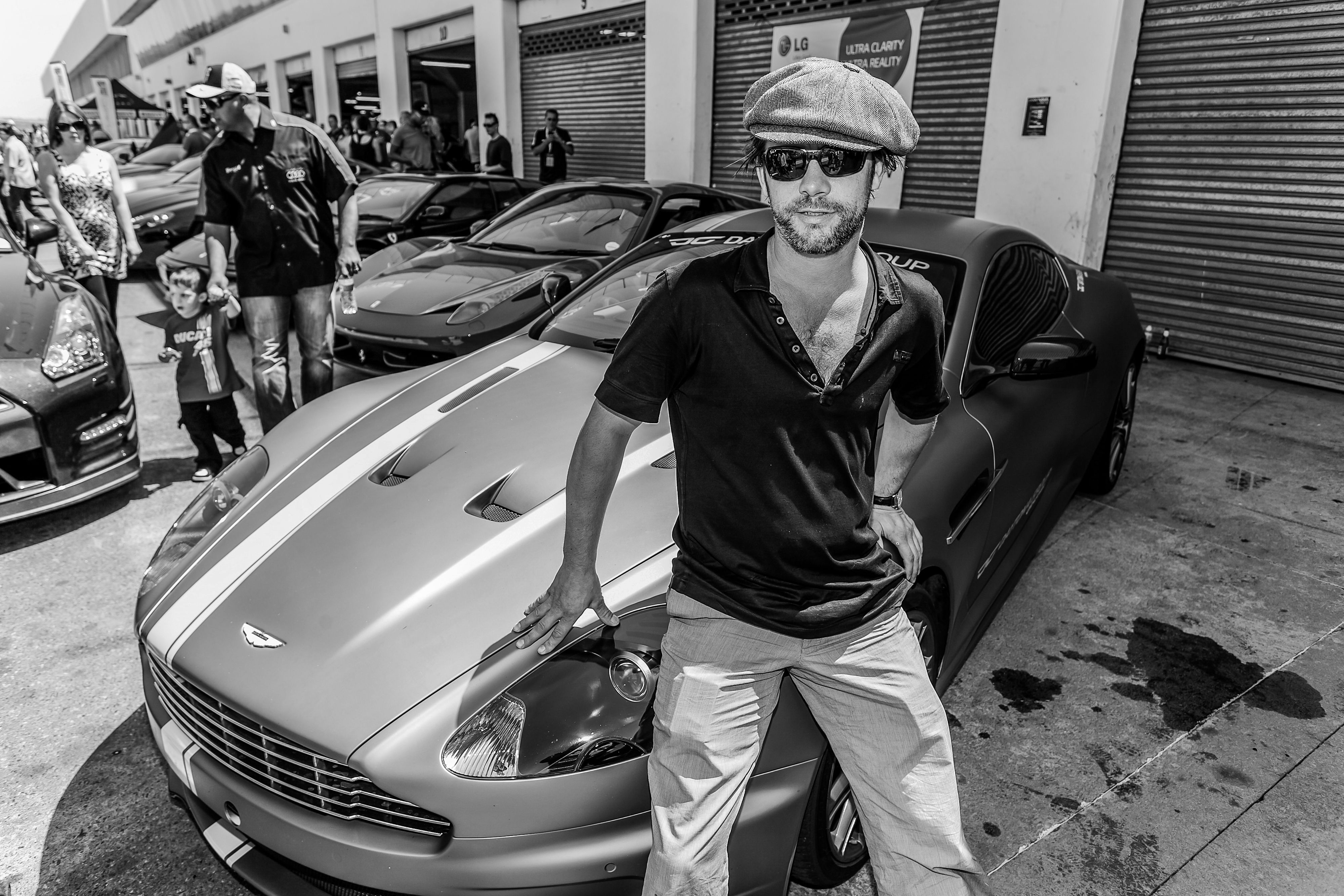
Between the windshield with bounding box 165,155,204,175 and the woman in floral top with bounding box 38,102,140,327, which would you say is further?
the windshield with bounding box 165,155,204,175

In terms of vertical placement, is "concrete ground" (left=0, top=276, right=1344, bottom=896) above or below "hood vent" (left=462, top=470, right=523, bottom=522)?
below

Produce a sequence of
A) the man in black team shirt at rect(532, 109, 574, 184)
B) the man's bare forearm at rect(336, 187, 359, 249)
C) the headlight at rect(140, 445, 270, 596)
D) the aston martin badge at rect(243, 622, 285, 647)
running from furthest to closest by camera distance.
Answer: the man in black team shirt at rect(532, 109, 574, 184) < the man's bare forearm at rect(336, 187, 359, 249) < the headlight at rect(140, 445, 270, 596) < the aston martin badge at rect(243, 622, 285, 647)

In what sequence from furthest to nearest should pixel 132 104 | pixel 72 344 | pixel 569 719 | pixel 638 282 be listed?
pixel 132 104
pixel 72 344
pixel 638 282
pixel 569 719

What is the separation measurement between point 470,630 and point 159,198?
10.8 metres

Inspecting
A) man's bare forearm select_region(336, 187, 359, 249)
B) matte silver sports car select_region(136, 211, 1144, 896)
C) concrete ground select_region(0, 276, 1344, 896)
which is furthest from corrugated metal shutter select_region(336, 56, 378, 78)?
matte silver sports car select_region(136, 211, 1144, 896)

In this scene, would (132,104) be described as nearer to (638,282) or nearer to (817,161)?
(638,282)

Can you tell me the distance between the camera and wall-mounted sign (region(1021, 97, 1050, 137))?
26.6 ft

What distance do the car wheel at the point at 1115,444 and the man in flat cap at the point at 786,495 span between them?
9.41 feet

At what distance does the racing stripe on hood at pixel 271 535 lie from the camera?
2.03 m

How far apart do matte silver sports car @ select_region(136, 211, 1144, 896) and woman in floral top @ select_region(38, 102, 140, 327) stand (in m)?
4.02

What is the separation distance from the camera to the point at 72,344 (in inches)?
157

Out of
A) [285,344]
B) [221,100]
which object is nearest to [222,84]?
Answer: [221,100]

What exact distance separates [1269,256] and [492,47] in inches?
488

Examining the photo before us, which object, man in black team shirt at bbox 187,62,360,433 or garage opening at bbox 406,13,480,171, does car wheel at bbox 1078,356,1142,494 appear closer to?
man in black team shirt at bbox 187,62,360,433
